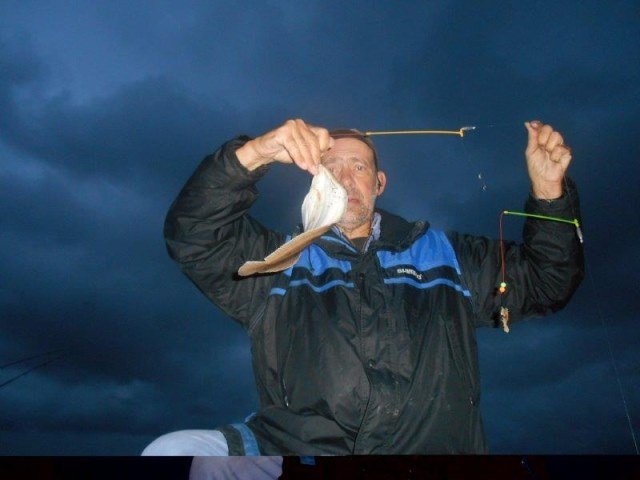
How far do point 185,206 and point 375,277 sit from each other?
1646 mm

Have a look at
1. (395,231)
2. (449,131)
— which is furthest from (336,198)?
(449,131)

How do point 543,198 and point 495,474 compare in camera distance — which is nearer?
point 495,474

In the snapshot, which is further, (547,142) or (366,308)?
(547,142)

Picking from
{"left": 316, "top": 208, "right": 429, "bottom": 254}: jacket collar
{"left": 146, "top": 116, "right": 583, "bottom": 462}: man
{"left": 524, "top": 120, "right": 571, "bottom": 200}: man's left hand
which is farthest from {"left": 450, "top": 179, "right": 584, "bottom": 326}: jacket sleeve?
{"left": 316, "top": 208, "right": 429, "bottom": 254}: jacket collar

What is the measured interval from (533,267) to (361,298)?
1.76 meters

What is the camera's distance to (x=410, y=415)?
317 centimetres

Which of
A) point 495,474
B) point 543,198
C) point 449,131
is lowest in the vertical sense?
point 495,474

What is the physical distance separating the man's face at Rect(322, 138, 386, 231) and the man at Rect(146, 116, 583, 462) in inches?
0.9

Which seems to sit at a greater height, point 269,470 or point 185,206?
point 185,206

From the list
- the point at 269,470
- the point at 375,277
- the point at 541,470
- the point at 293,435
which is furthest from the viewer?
the point at 375,277

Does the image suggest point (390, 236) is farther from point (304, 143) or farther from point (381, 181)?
point (381, 181)

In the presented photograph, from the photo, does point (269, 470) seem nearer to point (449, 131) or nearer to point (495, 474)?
point (495, 474)

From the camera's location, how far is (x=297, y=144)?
344 centimetres

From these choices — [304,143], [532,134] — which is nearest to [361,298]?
[304,143]
